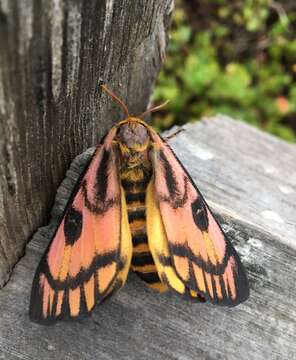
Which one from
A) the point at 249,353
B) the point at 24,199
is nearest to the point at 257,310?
the point at 249,353

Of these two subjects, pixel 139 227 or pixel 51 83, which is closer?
pixel 51 83

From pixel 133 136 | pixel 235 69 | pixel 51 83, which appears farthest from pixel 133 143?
pixel 235 69

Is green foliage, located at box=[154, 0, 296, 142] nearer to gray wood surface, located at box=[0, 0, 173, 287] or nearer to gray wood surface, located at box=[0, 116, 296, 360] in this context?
gray wood surface, located at box=[0, 0, 173, 287]

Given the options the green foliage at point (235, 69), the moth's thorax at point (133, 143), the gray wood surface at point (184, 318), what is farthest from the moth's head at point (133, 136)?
the green foliage at point (235, 69)

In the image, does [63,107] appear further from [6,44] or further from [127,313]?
[127,313]

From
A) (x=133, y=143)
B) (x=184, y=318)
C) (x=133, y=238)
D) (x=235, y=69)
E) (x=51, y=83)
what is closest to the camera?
(x=51, y=83)

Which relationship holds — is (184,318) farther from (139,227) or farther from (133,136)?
(133,136)

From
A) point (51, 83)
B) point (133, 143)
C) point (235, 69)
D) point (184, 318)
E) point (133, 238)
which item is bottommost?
point (235, 69)
